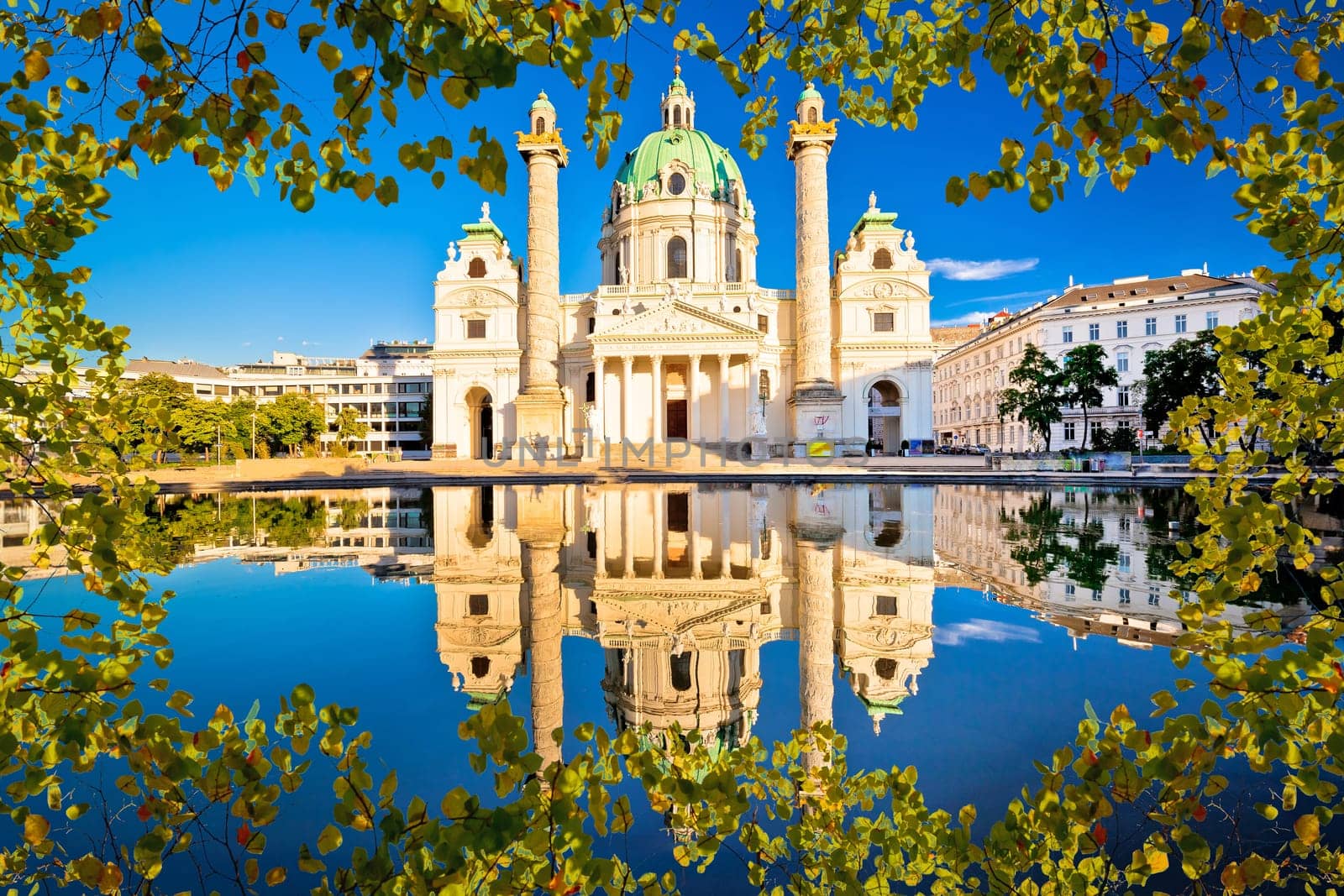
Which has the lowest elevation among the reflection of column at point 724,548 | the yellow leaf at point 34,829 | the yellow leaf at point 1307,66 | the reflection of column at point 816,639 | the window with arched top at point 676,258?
the reflection of column at point 816,639

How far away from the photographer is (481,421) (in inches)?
2117

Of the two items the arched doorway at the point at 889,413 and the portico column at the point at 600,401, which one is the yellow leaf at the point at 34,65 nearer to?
the portico column at the point at 600,401

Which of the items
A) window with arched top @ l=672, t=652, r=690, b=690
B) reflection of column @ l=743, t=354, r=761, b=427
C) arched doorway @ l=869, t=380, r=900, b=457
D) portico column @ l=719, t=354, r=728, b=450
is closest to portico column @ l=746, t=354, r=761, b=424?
reflection of column @ l=743, t=354, r=761, b=427

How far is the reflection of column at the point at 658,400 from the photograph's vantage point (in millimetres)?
44094

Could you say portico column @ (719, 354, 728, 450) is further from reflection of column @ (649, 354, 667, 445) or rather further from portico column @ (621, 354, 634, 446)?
portico column @ (621, 354, 634, 446)

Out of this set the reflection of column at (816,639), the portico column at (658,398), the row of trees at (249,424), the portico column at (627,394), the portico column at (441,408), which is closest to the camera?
the reflection of column at (816,639)

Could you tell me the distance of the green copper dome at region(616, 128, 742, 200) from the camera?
54.1 metres

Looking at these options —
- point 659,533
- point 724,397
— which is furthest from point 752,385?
point 659,533

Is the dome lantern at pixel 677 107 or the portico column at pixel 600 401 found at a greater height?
the dome lantern at pixel 677 107

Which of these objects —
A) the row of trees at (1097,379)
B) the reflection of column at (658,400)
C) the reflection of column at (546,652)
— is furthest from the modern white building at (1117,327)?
the reflection of column at (546,652)

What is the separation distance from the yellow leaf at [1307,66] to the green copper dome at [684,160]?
5403 cm

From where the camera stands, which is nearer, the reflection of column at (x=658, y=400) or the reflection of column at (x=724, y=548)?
the reflection of column at (x=724, y=548)

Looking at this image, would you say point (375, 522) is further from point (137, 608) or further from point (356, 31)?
point (356, 31)

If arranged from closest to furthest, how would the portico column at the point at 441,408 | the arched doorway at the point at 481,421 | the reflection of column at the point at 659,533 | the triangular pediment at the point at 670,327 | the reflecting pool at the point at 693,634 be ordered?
the reflecting pool at the point at 693,634 → the reflection of column at the point at 659,533 → the triangular pediment at the point at 670,327 → the portico column at the point at 441,408 → the arched doorway at the point at 481,421
